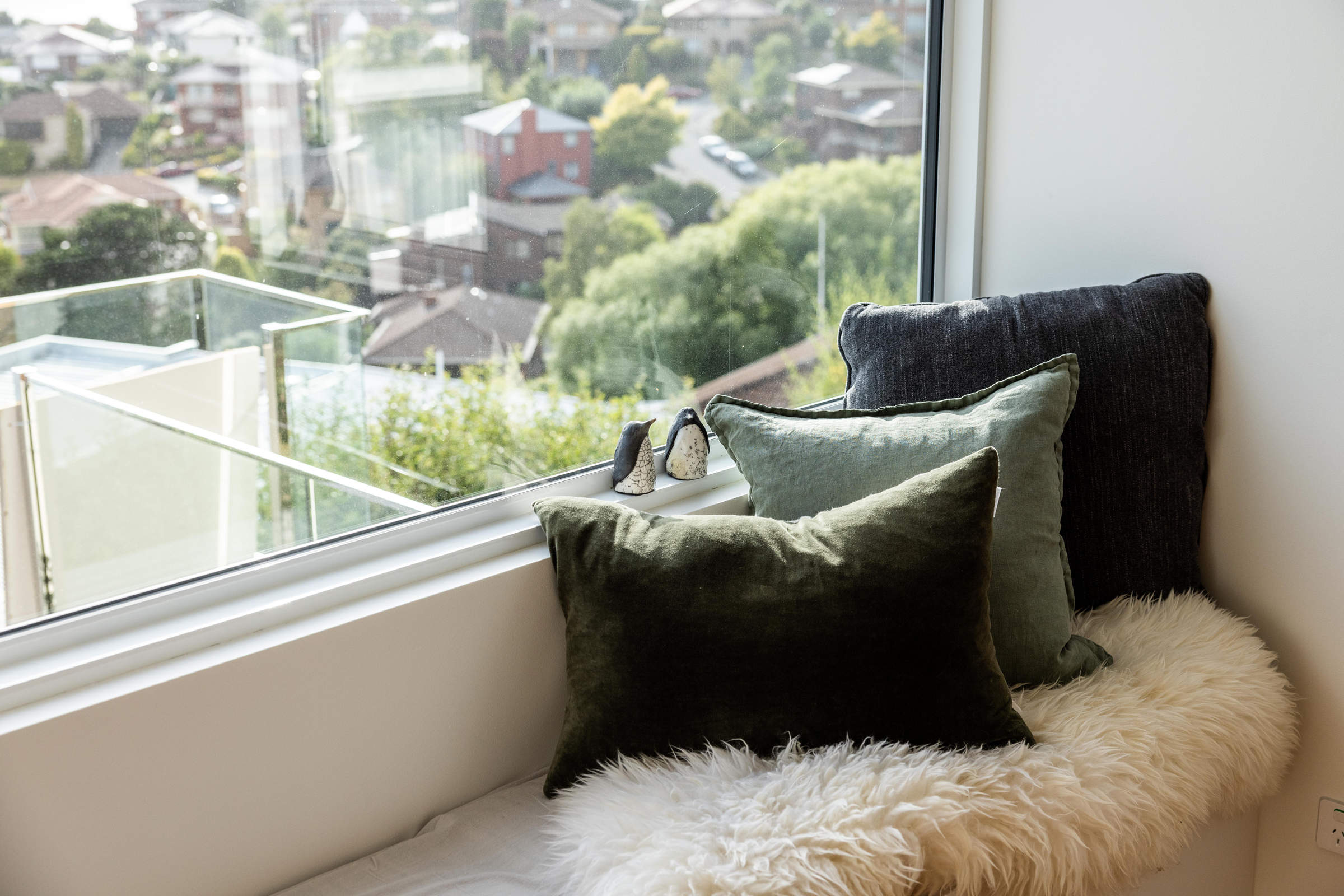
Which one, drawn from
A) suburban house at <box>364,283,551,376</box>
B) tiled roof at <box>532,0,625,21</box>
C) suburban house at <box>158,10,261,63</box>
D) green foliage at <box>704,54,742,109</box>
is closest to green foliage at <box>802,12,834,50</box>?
green foliage at <box>704,54,742,109</box>

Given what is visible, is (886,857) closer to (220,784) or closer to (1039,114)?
(220,784)

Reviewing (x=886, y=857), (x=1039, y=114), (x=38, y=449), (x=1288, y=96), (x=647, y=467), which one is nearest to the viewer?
(x=886, y=857)

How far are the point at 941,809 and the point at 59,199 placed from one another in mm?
1158

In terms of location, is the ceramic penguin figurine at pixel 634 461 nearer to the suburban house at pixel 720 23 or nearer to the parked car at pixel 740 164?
the parked car at pixel 740 164

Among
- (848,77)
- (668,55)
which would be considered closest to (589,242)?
(668,55)

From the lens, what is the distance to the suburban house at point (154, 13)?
1.13 meters

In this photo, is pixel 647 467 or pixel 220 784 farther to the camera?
pixel 647 467

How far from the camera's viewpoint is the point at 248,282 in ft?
4.13

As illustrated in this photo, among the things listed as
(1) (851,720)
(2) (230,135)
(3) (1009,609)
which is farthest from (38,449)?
(3) (1009,609)

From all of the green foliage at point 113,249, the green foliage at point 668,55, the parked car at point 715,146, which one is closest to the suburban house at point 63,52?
the green foliage at point 113,249

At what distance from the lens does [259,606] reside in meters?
1.24

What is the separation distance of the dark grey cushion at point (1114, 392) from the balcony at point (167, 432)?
86cm

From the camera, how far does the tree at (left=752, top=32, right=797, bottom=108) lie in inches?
69.8

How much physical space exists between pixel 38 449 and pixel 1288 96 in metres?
1.74
